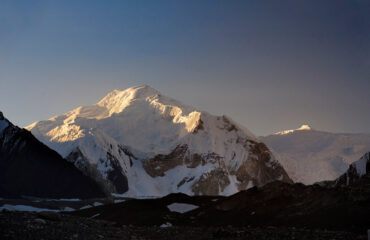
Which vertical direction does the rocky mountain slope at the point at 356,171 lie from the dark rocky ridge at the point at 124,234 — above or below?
above

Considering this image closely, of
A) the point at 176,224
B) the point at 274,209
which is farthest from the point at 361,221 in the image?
the point at 176,224

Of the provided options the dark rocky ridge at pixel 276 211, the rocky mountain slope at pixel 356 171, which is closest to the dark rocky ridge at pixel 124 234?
the dark rocky ridge at pixel 276 211

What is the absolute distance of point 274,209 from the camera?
53.8 meters

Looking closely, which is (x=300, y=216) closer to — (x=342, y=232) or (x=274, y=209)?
(x=274, y=209)

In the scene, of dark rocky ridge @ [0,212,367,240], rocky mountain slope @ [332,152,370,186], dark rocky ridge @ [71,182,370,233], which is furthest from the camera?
rocky mountain slope @ [332,152,370,186]

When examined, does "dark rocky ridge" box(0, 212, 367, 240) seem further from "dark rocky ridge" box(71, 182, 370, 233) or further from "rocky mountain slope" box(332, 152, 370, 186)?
"rocky mountain slope" box(332, 152, 370, 186)

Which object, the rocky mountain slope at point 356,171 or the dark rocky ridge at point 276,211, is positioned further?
the rocky mountain slope at point 356,171

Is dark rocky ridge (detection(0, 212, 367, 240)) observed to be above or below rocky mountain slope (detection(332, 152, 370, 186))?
below

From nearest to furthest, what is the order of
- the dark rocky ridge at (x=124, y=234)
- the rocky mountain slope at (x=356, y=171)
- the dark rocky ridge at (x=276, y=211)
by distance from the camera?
the dark rocky ridge at (x=124, y=234) < the dark rocky ridge at (x=276, y=211) < the rocky mountain slope at (x=356, y=171)

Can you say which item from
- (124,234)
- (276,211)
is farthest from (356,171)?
(124,234)

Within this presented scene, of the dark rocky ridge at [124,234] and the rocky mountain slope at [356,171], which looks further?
the rocky mountain slope at [356,171]

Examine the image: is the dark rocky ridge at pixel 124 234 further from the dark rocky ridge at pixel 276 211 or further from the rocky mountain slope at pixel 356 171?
the rocky mountain slope at pixel 356 171

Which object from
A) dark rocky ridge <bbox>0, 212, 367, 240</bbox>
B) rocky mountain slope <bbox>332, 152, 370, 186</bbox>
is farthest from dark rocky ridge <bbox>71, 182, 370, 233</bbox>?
rocky mountain slope <bbox>332, 152, 370, 186</bbox>

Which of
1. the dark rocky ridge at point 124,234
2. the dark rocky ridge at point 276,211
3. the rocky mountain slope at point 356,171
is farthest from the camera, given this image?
the rocky mountain slope at point 356,171
